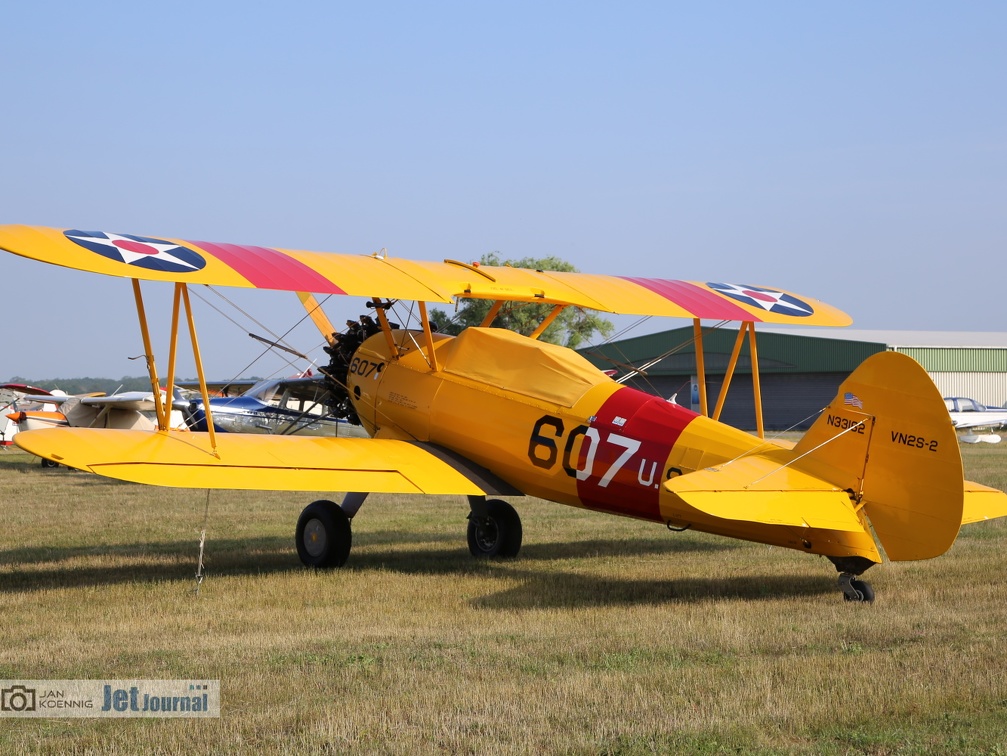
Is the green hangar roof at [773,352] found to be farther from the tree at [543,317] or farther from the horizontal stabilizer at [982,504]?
the horizontal stabilizer at [982,504]

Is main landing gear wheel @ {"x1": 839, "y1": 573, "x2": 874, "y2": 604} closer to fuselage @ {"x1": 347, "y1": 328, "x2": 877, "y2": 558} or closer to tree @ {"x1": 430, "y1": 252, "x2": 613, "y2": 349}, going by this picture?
fuselage @ {"x1": 347, "y1": 328, "x2": 877, "y2": 558}

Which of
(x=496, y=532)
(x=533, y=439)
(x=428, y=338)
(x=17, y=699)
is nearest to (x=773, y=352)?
(x=496, y=532)

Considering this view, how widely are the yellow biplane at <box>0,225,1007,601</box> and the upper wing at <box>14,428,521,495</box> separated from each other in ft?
0.07

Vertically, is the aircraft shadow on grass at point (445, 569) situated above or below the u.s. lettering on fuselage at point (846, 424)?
below

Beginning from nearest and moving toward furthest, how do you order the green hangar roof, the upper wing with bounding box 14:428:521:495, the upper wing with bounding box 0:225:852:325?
1. the upper wing with bounding box 0:225:852:325
2. the upper wing with bounding box 14:428:521:495
3. the green hangar roof

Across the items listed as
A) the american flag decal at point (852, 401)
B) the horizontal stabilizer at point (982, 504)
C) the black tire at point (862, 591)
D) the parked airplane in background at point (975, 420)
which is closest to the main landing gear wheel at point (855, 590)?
the black tire at point (862, 591)

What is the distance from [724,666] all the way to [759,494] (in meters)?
1.83

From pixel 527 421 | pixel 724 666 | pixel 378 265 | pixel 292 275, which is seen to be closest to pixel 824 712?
pixel 724 666

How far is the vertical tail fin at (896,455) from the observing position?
7.17 meters

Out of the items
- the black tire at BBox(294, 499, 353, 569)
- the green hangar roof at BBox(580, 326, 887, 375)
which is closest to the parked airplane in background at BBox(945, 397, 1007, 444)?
the green hangar roof at BBox(580, 326, 887, 375)

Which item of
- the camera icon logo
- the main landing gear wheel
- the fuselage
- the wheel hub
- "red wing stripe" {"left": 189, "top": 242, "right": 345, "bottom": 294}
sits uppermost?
"red wing stripe" {"left": 189, "top": 242, "right": 345, "bottom": 294}

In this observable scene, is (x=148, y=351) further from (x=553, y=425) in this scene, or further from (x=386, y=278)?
(x=553, y=425)

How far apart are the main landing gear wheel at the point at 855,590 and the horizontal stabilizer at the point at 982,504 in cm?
83

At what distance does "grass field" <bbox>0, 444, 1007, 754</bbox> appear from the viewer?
4.75 m
